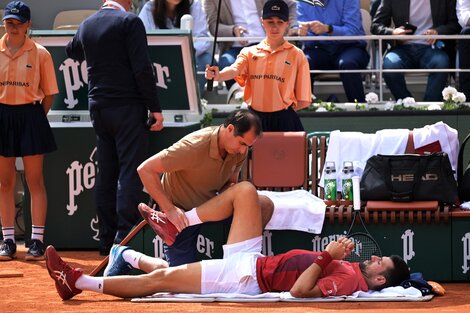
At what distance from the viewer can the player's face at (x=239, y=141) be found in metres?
9.04

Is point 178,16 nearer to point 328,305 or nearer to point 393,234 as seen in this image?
point 393,234

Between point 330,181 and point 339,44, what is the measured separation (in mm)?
3901

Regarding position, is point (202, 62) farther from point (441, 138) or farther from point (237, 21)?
point (441, 138)

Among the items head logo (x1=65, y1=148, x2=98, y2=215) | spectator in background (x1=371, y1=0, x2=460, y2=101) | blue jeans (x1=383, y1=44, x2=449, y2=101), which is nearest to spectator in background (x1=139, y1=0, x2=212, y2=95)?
spectator in background (x1=371, y1=0, x2=460, y2=101)

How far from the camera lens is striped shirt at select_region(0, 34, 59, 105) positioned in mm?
11133

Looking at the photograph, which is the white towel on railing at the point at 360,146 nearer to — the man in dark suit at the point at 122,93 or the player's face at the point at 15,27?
the man in dark suit at the point at 122,93

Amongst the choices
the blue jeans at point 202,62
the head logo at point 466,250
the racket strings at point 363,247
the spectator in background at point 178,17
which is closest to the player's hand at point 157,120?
the racket strings at point 363,247

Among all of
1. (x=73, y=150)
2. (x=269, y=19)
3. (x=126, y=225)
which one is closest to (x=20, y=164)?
(x=73, y=150)

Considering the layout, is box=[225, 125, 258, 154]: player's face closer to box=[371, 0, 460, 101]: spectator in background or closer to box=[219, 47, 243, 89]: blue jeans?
box=[219, 47, 243, 89]: blue jeans

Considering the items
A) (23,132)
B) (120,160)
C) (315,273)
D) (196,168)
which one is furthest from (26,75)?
(315,273)

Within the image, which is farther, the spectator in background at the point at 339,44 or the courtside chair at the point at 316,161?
the spectator in background at the point at 339,44

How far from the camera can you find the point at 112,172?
10922mm

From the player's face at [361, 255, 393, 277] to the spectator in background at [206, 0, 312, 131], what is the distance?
2124mm

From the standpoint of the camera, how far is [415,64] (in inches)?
540
